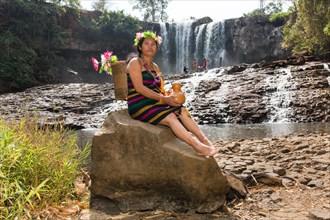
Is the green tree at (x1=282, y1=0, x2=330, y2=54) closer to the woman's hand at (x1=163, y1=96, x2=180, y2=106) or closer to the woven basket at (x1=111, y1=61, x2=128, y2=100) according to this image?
the woven basket at (x1=111, y1=61, x2=128, y2=100)

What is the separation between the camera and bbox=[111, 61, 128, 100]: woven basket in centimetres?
385

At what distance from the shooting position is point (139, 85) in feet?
11.1

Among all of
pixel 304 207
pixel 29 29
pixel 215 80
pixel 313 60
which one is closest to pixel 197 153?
pixel 304 207

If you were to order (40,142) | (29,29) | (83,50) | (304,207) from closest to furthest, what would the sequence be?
(304,207)
(40,142)
(29,29)
(83,50)

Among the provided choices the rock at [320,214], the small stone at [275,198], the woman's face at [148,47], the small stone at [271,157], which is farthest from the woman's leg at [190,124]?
the small stone at [271,157]

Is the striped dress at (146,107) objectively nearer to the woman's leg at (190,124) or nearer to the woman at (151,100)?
the woman at (151,100)

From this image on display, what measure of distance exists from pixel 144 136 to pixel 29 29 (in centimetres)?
2895

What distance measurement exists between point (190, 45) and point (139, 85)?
98.9 feet

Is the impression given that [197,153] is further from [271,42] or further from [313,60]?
[271,42]

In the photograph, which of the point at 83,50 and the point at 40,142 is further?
the point at 83,50

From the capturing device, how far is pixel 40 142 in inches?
155

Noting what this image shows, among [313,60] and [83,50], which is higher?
[83,50]

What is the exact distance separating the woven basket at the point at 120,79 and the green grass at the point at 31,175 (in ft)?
3.43

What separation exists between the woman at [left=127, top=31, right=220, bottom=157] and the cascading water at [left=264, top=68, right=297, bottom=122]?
408 inches
